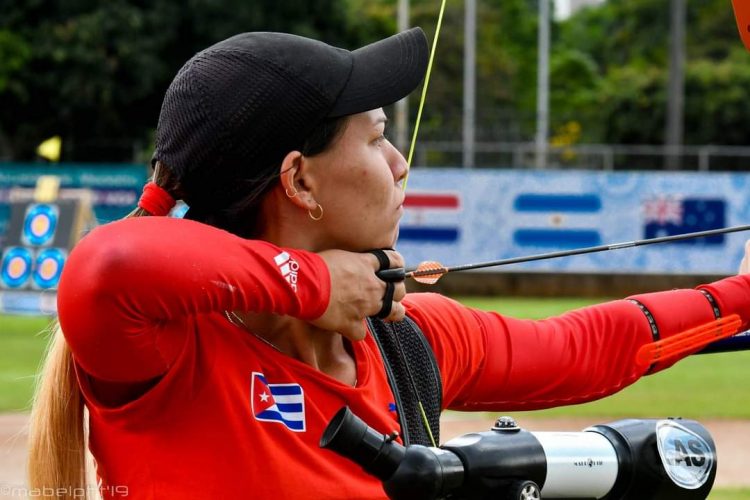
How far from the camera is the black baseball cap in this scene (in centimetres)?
197

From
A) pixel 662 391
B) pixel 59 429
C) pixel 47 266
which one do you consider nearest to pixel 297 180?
pixel 59 429

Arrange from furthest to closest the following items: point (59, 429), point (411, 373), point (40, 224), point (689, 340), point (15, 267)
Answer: point (40, 224) → point (15, 267) → point (689, 340) → point (411, 373) → point (59, 429)

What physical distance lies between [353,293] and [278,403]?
0.22m

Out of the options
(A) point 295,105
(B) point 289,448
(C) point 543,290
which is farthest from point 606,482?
(C) point 543,290

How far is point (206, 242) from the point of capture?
6.04 ft

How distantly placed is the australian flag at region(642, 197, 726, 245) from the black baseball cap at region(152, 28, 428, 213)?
17.8 metres

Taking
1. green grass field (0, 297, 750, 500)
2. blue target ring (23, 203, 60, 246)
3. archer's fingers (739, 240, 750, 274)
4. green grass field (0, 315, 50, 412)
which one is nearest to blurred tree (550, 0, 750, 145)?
green grass field (0, 315, 50, 412)

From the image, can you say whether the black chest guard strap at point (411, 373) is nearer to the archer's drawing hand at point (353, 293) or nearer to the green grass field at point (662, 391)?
the archer's drawing hand at point (353, 293)

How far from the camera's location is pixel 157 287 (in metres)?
1.79

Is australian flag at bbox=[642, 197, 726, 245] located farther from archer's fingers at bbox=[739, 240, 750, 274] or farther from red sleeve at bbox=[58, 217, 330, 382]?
red sleeve at bbox=[58, 217, 330, 382]

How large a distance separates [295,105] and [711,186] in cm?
1829

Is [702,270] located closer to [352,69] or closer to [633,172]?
[633,172]

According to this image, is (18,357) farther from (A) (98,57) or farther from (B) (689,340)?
(A) (98,57)

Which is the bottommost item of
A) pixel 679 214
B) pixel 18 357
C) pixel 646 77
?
pixel 18 357
